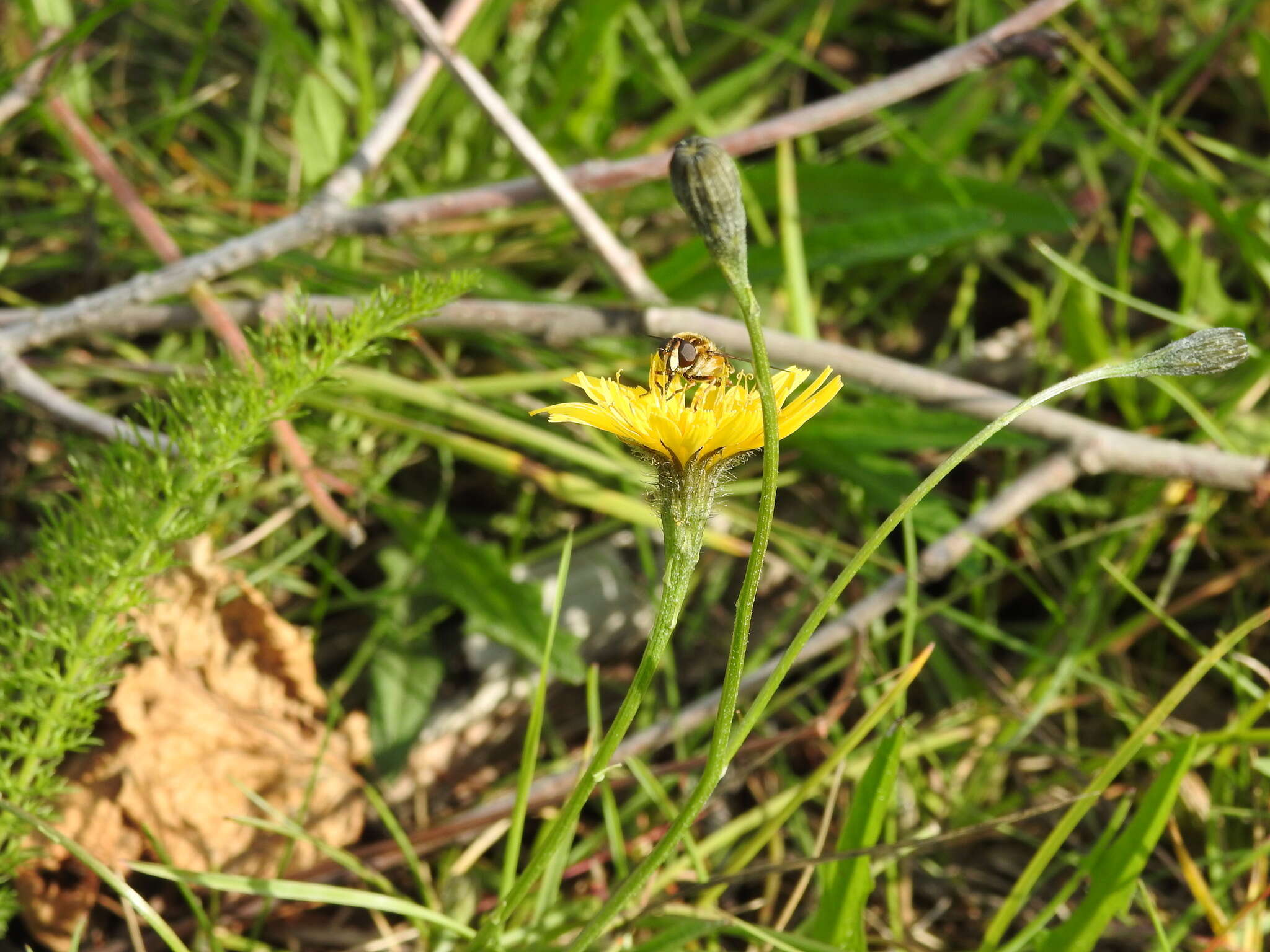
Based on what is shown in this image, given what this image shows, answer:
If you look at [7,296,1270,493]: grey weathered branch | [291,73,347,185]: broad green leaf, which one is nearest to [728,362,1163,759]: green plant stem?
[7,296,1270,493]: grey weathered branch

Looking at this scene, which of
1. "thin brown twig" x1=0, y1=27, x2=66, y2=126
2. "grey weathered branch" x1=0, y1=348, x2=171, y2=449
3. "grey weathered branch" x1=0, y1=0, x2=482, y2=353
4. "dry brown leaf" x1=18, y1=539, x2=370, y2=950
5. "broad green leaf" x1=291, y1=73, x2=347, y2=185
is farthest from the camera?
"broad green leaf" x1=291, y1=73, x2=347, y2=185

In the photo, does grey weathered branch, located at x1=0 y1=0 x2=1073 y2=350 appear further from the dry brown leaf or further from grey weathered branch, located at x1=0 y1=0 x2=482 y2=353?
the dry brown leaf

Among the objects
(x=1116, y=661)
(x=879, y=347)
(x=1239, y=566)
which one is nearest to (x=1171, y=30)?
(x=879, y=347)

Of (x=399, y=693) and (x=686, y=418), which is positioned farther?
(x=399, y=693)

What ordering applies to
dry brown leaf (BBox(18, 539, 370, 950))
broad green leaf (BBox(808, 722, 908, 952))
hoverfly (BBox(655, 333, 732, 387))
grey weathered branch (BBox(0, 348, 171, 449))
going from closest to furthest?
hoverfly (BBox(655, 333, 732, 387)) < broad green leaf (BBox(808, 722, 908, 952)) < dry brown leaf (BBox(18, 539, 370, 950)) < grey weathered branch (BBox(0, 348, 171, 449))

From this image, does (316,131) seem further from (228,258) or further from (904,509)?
(904,509)

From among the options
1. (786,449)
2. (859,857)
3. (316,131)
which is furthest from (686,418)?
(316,131)

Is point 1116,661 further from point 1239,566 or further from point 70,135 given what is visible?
point 70,135

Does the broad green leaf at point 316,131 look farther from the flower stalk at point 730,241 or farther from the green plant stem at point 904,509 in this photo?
the green plant stem at point 904,509
